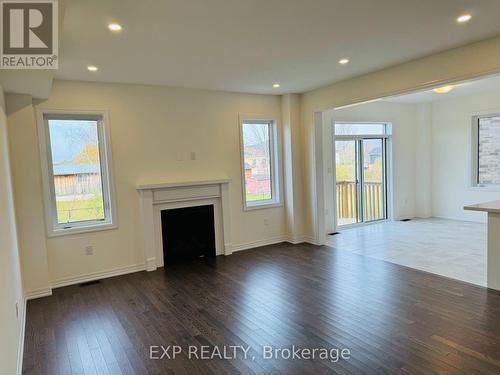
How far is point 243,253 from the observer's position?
555 centimetres

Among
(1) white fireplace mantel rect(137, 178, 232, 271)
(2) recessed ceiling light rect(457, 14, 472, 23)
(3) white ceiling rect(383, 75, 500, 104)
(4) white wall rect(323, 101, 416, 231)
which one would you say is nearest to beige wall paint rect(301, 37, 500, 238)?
(2) recessed ceiling light rect(457, 14, 472, 23)

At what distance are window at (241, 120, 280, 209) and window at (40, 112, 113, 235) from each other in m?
2.21

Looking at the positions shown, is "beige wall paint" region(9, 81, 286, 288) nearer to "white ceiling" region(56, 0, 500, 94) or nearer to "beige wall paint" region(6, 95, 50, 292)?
"beige wall paint" region(6, 95, 50, 292)

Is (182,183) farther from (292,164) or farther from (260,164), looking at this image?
(292,164)

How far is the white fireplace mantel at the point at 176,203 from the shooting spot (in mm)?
4824

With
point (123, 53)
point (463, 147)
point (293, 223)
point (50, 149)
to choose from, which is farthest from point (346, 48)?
point (463, 147)

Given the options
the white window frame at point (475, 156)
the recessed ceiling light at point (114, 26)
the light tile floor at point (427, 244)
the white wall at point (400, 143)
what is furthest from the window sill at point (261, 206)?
the white window frame at point (475, 156)

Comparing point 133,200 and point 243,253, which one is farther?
point 243,253

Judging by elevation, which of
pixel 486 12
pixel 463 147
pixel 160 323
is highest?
pixel 486 12

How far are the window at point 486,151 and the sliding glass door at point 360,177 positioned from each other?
1.75 m

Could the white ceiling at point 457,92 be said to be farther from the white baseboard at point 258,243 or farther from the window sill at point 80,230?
the window sill at point 80,230

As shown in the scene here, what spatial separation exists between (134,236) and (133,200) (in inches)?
20.2

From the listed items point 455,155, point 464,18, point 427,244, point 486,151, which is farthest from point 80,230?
point 486,151

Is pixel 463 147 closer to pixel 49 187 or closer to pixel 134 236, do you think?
pixel 134 236
